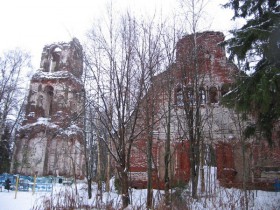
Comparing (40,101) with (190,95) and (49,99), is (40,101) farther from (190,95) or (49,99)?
(190,95)

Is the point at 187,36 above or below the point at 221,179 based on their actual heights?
above

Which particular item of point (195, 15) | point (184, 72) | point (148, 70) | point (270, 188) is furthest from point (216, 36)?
point (270, 188)

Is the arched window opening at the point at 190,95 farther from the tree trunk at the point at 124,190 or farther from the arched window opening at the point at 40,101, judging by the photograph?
the arched window opening at the point at 40,101

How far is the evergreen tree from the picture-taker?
7977mm

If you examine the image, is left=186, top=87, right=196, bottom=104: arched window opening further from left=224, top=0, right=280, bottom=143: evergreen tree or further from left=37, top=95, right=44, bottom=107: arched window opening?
left=37, top=95, right=44, bottom=107: arched window opening

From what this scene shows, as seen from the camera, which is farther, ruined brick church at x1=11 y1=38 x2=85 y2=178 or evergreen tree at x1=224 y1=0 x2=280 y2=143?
ruined brick church at x1=11 y1=38 x2=85 y2=178

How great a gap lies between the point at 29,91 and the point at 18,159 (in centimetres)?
721

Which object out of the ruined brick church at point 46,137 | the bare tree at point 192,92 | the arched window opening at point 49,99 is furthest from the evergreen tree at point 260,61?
the arched window opening at point 49,99

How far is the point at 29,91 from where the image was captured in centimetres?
3098

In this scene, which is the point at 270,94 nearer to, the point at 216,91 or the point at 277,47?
the point at 277,47

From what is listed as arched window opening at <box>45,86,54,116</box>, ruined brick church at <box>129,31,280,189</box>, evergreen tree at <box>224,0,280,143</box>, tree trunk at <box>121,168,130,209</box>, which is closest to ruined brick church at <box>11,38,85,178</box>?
arched window opening at <box>45,86,54,116</box>

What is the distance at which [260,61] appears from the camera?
9.38 m

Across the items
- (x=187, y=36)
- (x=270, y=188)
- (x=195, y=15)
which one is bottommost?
(x=270, y=188)

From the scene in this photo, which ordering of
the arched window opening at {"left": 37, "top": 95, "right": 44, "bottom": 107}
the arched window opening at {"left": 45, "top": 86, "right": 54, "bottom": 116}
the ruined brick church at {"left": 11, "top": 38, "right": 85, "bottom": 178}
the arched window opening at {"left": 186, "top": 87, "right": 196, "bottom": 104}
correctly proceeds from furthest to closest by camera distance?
the arched window opening at {"left": 45, "top": 86, "right": 54, "bottom": 116}, the arched window opening at {"left": 37, "top": 95, "right": 44, "bottom": 107}, the ruined brick church at {"left": 11, "top": 38, "right": 85, "bottom": 178}, the arched window opening at {"left": 186, "top": 87, "right": 196, "bottom": 104}
